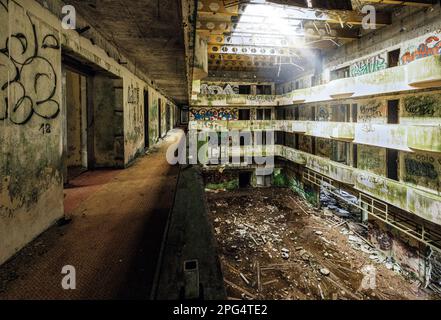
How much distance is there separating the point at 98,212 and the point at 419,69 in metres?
9.44

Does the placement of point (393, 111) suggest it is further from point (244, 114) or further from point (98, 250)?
point (244, 114)

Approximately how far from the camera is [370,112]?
37.3 feet

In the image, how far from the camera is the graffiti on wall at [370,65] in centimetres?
1050

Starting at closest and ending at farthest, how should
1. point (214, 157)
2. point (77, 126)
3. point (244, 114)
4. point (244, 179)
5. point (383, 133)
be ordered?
point (77, 126) → point (383, 133) → point (214, 157) → point (244, 179) → point (244, 114)

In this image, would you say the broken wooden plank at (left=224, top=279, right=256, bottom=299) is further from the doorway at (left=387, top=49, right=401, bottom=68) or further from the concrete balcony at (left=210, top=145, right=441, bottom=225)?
the doorway at (left=387, top=49, right=401, bottom=68)

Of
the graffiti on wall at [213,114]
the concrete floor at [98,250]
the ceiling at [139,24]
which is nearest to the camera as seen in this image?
the concrete floor at [98,250]

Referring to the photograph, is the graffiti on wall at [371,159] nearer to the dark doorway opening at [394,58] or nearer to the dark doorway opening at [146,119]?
the dark doorway opening at [394,58]

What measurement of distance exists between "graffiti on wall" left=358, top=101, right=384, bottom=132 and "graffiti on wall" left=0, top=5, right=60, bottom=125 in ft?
35.4

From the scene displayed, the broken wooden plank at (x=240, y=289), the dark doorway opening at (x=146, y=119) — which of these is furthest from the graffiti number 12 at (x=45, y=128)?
the broken wooden plank at (x=240, y=289)

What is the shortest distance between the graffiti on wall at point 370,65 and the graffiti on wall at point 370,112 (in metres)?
1.52

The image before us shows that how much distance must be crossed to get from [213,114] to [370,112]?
1351 centimetres

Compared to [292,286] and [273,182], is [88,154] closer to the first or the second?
[292,286]

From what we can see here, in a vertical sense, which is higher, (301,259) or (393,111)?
(393,111)

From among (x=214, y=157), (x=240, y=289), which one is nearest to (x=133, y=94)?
(x=240, y=289)
